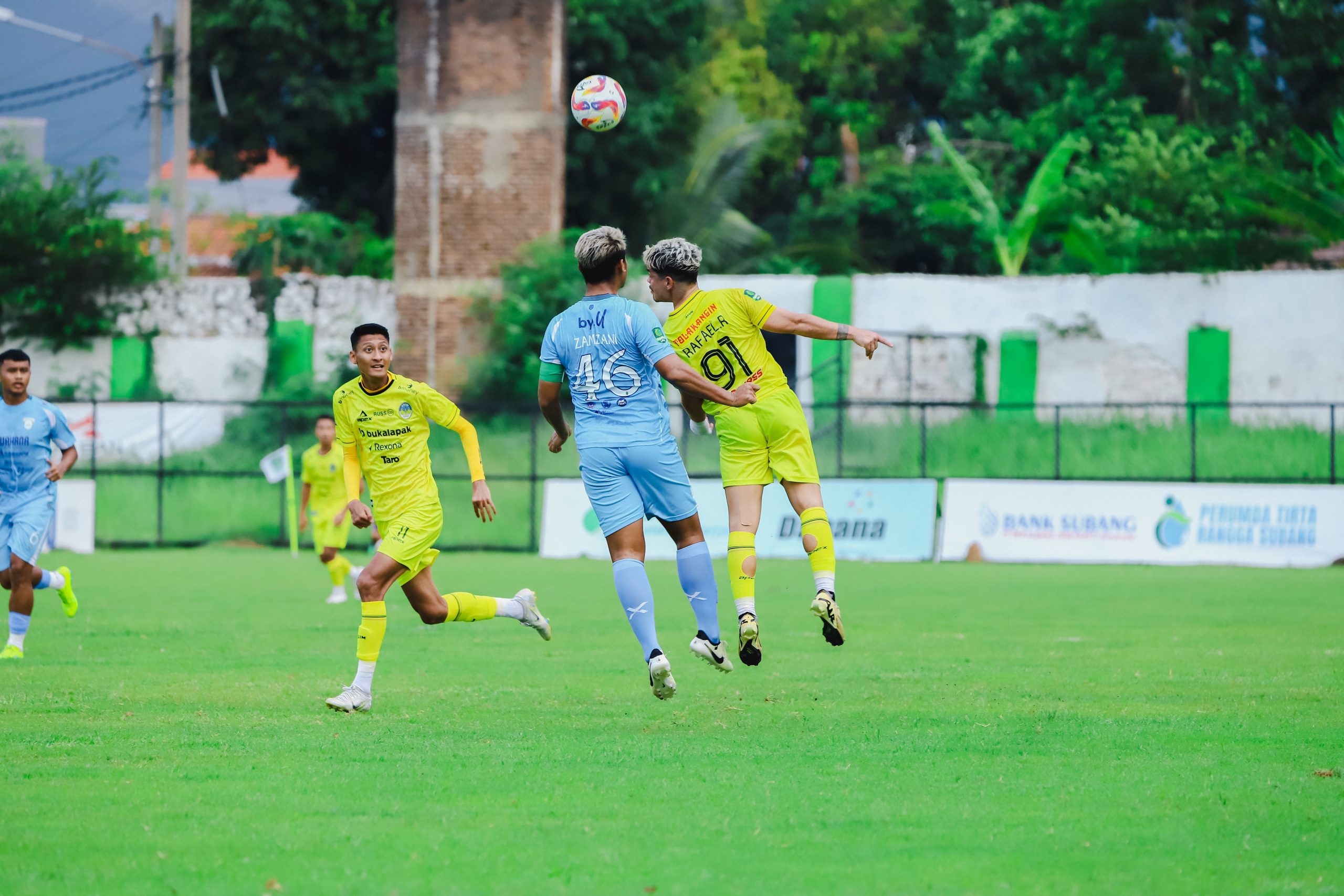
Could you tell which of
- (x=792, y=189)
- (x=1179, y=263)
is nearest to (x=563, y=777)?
(x=1179, y=263)

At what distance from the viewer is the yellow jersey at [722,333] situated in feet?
30.3

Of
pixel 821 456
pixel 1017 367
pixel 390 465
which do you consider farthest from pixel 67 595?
pixel 1017 367

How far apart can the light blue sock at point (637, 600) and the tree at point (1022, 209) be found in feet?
89.3

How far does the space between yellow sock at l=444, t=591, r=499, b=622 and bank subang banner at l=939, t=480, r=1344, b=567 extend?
48.8ft

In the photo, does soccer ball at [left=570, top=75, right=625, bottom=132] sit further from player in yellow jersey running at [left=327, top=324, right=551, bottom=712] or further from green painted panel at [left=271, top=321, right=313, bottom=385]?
green painted panel at [left=271, top=321, right=313, bottom=385]

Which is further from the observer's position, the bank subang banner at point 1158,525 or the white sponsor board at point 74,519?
the white sponsor board at point 74,519

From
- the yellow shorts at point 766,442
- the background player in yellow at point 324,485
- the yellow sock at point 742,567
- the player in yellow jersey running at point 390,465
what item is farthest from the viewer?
the background player in yellow at point 324,485

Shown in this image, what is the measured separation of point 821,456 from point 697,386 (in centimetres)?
2161

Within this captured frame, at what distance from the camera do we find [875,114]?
49.8 metres

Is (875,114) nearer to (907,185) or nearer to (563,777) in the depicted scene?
(907,185)

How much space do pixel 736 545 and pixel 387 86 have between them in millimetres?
33024

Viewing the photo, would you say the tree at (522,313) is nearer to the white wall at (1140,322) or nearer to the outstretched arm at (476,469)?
the white wall at (1140,322)

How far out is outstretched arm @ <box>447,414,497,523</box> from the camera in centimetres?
889

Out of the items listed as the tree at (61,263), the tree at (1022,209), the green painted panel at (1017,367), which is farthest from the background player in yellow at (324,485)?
the tree at (61,263)
